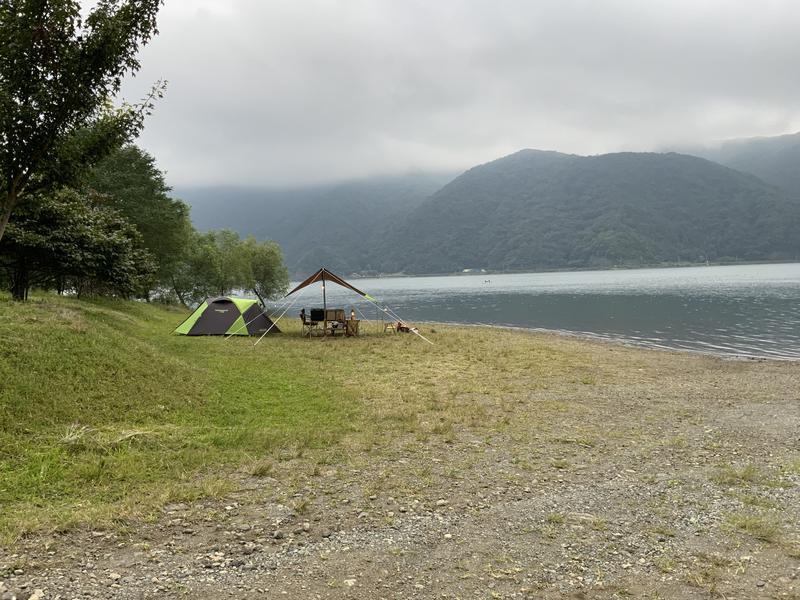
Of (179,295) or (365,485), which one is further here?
(179,295)

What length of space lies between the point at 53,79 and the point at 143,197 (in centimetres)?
3093

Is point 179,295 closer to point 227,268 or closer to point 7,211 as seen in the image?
point 227,268

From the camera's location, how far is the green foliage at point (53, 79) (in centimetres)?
706

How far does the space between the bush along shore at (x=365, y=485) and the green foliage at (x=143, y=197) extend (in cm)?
2404

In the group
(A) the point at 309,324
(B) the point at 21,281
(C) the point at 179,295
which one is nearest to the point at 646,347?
(A) the point at 309,324

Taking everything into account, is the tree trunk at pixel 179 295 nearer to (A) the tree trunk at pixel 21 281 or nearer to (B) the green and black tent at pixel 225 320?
(B) the green and black tent at pixel 225 320

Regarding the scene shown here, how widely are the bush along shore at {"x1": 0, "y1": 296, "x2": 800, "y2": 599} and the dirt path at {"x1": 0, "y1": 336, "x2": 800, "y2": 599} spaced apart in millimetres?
28

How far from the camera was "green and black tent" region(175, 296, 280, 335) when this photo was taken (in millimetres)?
22891

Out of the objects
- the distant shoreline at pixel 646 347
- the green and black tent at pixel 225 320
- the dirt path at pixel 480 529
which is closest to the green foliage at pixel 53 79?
the dirt path at pixel 480 529

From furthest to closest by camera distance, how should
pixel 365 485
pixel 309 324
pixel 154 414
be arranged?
pixel 309 324, pixel 154 414, pixel 365 485

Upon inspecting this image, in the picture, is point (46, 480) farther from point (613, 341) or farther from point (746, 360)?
point (613, 341)

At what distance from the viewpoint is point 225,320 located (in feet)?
76.6

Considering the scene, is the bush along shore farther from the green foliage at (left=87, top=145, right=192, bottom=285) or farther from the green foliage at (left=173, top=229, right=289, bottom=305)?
the green foliage at (left=173, top=229, right=289, bottom=305)

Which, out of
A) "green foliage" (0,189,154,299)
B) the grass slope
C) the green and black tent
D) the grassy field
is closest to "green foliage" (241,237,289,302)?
the green and black tent
